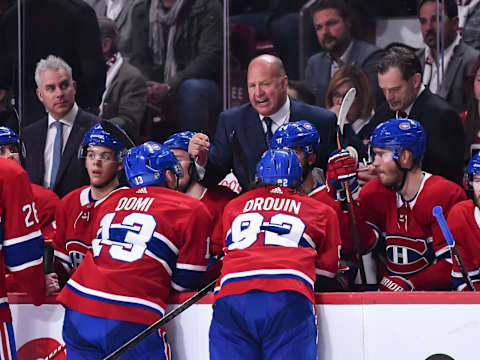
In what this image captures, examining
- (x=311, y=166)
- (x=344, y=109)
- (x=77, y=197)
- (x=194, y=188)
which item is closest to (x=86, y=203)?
(x=77, y=197)

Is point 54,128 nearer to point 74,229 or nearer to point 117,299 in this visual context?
point 74,229

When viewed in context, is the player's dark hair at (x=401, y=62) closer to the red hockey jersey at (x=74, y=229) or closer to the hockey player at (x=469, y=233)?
the hockey player at (x=469, y=233)

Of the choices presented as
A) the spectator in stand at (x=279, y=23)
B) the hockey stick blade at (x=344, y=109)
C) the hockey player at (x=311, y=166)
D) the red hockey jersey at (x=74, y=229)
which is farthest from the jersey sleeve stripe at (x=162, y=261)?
the spectator in stand at (x=279, y=23)

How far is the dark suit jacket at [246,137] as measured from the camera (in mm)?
4316

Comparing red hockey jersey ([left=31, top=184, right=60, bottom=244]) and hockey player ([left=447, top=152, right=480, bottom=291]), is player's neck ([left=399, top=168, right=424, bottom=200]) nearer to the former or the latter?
hockey player ([left=447, top=152, right=480, bottom=291])

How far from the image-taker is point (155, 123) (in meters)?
5.24

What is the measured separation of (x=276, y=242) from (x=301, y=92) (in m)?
1.95

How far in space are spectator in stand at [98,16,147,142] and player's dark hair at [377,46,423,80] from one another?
1589 millimetres

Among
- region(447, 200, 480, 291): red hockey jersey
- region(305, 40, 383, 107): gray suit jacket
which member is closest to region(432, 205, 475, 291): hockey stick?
region(447, 200, 480, 291): red hockey jersey

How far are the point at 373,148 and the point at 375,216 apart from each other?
13.5 inches

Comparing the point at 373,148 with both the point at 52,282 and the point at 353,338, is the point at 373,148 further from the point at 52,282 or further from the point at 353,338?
the point at 52,282

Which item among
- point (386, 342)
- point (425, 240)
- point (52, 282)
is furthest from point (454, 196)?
point (52, 282)

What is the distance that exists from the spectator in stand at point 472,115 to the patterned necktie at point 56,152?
2590mm

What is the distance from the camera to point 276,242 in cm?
315
